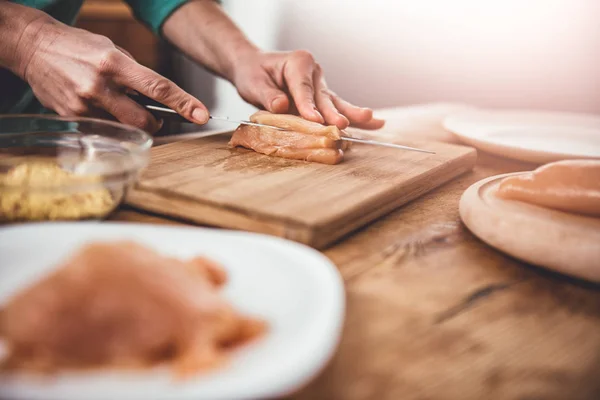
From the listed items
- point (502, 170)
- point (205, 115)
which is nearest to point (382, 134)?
point (502, 170)

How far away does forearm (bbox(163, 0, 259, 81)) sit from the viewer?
2.18 metres

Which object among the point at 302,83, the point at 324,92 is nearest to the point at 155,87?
the point at 302,83

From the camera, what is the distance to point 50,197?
3.00ft

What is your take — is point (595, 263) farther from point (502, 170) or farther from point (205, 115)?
point (205, 115)

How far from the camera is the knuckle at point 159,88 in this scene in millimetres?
1535

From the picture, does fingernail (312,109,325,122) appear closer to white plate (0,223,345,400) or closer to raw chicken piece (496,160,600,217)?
raw chicken piece (496,160,600,217)

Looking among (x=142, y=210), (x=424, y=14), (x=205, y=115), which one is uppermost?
(x=424, y=14)

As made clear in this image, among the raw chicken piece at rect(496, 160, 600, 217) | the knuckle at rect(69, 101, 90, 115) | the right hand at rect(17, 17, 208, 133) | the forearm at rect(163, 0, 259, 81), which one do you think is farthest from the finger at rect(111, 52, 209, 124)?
the raw chicken piece at rect(496, 160, 600, 217)

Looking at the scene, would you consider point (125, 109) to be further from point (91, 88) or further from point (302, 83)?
point (302, 83)

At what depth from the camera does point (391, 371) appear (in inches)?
26.8

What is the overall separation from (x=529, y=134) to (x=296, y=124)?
924mm

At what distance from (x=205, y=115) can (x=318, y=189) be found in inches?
19.8

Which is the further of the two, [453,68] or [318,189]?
[453,68]

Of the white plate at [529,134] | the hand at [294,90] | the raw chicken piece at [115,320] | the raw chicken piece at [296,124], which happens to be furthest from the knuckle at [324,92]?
the raw chicken piece at [115,320]
